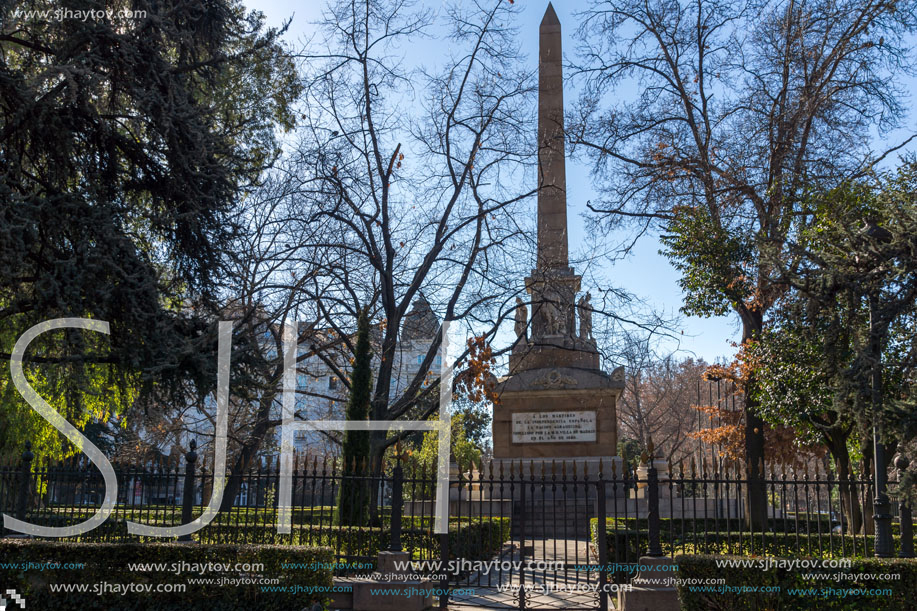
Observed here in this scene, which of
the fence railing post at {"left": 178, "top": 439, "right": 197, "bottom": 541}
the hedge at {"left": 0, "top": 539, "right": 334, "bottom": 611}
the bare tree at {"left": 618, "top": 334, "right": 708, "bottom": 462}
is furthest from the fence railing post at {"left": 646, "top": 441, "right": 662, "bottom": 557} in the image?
the bare tree at {"left": 618, "top": 334, "right": 708, "bottom": 462}

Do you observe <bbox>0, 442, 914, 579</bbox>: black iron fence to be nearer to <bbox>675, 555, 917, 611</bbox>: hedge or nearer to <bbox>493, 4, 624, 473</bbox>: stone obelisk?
<bbox>675, 555, 917, 611</bbox>: hedge

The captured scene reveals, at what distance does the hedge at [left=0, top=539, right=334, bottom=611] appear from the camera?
873cm

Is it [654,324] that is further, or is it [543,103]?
[543,103]

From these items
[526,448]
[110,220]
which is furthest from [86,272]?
[526,448]

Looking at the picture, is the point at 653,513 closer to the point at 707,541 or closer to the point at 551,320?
the point at 707,541

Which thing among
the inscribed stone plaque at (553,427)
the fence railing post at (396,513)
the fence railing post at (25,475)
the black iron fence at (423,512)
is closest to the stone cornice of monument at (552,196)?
the inscribed stone plaque at (553,427)

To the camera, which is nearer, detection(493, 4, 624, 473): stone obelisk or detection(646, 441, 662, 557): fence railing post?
detection(646, 441, 662, 557): fence railing post

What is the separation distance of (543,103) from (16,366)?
1566cm

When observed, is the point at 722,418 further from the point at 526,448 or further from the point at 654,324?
the point at 654,324

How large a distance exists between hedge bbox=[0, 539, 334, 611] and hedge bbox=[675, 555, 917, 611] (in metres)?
4.33

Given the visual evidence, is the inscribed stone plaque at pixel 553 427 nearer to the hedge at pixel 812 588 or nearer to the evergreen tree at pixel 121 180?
the evergreen tree at pixel 121 180

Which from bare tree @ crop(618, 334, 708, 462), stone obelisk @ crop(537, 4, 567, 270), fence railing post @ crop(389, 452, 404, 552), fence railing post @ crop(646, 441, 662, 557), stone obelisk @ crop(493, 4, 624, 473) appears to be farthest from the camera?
bare tree @ crop(618, 334, 708, 462)

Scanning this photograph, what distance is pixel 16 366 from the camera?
10.5m

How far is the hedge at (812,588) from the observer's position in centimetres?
814
